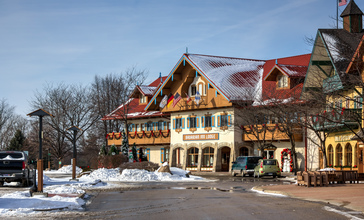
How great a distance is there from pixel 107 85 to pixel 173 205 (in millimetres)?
64965

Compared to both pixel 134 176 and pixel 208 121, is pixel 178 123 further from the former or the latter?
pixel 134 176

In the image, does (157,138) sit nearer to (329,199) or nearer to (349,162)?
(349,162)

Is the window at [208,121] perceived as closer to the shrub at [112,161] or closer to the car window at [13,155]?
the shrub at [112,161]

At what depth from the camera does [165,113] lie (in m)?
62.6

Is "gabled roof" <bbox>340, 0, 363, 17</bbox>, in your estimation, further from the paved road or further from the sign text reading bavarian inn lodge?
the paved road

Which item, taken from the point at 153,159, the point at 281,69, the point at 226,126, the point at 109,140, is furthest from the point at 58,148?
the point at 281,69

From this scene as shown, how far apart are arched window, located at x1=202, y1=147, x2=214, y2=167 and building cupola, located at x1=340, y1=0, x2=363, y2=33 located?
19765mm

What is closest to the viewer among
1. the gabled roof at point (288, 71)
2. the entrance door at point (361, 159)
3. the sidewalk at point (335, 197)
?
the sidewalk at point (335, 197)

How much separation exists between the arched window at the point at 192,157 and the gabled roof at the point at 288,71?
12171mm

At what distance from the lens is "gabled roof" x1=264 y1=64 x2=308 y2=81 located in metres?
50.8

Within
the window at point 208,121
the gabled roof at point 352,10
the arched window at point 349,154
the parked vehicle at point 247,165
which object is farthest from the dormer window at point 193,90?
the arched window at point 349,154

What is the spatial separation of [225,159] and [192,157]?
4120 mm

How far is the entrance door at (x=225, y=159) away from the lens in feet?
189

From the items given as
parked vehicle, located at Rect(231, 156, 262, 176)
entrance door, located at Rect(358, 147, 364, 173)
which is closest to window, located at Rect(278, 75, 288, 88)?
parked vehicle, located at Rect(231, 156, 262, 176)
